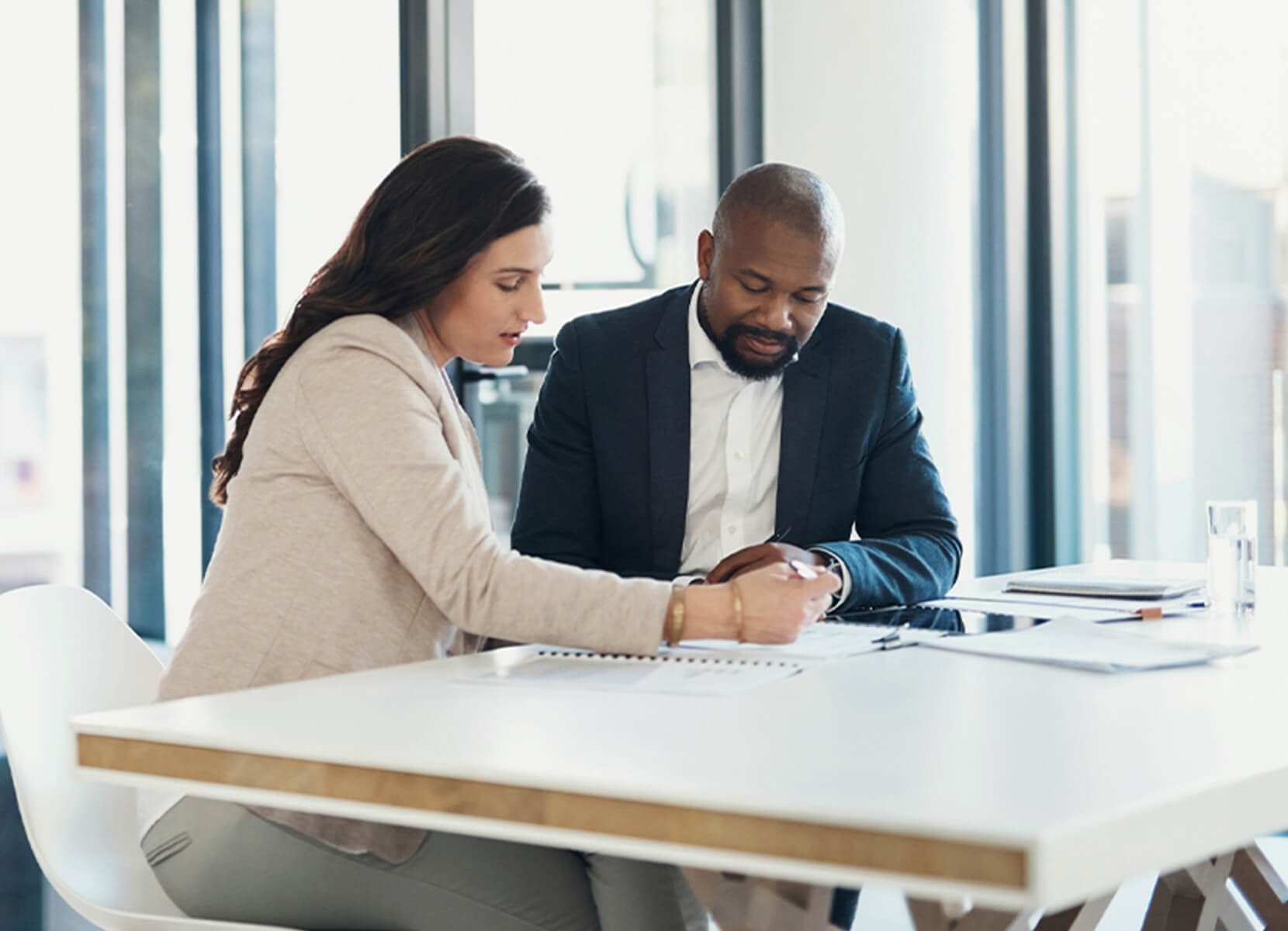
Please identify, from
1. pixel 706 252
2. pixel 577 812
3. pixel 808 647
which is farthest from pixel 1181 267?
pixel 577 812

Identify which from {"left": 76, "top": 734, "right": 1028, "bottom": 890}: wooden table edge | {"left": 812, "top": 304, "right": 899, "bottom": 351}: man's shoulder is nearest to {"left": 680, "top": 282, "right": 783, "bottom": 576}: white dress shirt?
{"left": 812, "top": 304, "right": 899, "bottom": 351}: man's shoulder

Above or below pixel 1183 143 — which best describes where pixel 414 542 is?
below

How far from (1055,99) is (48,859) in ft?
11.2

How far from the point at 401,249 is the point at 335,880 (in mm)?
735

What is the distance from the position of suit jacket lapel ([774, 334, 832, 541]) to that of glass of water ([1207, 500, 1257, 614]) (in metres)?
0.61

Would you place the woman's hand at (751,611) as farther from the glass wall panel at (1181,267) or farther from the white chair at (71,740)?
the glass wall panel at (1181,267)

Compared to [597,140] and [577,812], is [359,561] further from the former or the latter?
[597,140]

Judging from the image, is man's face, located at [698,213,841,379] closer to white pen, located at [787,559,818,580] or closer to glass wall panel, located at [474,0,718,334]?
white pen, located at [787,559,818,580]

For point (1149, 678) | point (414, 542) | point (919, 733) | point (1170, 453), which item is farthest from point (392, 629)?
point (1170, 453)

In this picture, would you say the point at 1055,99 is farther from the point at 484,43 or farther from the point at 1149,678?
the point at 1149,678

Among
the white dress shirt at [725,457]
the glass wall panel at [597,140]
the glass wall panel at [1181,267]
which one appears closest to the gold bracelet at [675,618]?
the white dress shirt at [725,457]

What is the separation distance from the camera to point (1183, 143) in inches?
152

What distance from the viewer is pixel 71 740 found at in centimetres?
158

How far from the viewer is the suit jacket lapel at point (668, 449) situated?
2.30 metres
